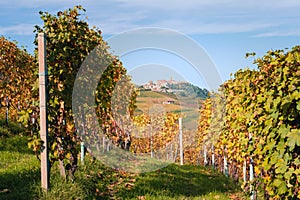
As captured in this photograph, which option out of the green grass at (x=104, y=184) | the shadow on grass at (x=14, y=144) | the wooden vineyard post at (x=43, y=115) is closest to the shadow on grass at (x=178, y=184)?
the green grass at (x=104, y=184)

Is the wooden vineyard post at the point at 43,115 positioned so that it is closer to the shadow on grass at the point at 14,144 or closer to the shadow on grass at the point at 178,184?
the shadow on grass at the point at 178,184

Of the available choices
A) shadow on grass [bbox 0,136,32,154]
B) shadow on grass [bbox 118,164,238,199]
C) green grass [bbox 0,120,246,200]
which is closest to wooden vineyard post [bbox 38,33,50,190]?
green grass [bbox 0,120,246,200]

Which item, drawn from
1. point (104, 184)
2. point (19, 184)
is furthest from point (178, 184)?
point (19, 184)

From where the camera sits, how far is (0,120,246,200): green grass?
20.5ft

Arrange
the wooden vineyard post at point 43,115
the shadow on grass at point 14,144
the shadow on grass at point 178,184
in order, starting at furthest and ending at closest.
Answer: the shadow on grass at point 14,144 → the shadow on grass at point 178,184 → the wooden vineyard post at point 43,115

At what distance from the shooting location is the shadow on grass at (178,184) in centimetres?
708

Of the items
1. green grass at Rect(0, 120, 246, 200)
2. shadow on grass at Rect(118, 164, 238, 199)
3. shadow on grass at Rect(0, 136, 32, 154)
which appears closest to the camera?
green grass at Rect(0, 120, 246, 200)

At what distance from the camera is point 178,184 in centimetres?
820

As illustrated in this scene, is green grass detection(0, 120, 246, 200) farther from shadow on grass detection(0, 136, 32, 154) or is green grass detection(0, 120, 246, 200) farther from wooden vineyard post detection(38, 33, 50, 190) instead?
shadow on grass detection(0, 136, 32, 154)

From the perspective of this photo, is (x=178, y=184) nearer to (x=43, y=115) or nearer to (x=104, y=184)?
(x=104, y=184)

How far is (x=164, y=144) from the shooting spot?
699 inches

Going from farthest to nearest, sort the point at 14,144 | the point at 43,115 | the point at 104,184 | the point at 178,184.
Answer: the point at 14,144 → the point at 178,184 → the point at 104,184 → the point at 43,115

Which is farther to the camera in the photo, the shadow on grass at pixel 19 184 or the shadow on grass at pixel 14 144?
the shadow on grass at pixel 14 144

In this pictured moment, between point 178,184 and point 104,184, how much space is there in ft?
5.22
